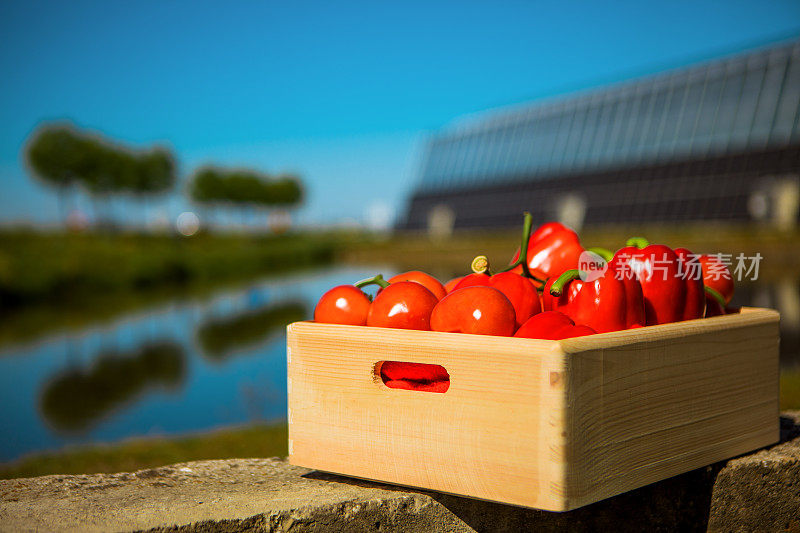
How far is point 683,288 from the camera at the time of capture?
5.94 feet

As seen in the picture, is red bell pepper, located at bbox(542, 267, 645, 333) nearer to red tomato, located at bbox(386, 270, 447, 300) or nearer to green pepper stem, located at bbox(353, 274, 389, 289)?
red tomato, located at bbox(386, 270, 447, 300)

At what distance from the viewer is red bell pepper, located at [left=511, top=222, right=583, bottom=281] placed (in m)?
2.04

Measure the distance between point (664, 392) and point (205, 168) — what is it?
54.4m

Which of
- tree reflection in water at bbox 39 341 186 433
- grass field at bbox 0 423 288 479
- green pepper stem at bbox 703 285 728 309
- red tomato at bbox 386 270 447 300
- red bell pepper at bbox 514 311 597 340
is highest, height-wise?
red tomato at bbox 386 270 447 300

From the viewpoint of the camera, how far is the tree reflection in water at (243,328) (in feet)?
39.2

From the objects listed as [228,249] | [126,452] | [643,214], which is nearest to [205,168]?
[228,249]

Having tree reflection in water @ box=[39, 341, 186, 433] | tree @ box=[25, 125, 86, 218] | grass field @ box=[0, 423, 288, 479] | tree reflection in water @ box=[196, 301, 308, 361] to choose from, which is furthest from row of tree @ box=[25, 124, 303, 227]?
grass field @ box=[0, 423, 288, 479]

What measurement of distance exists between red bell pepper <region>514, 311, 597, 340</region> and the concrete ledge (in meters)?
0.41

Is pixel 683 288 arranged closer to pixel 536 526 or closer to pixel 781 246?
pixel 536 526

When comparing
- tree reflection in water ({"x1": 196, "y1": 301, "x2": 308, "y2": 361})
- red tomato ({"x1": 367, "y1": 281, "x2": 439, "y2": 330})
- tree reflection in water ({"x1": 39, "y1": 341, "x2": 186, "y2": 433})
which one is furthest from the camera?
tree reflection in water ({"x1": 196, "y1": 301, "x2": 308, "y2": 361})

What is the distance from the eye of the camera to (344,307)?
174 cm

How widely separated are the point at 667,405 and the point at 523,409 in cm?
39

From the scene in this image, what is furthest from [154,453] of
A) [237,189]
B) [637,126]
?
[237,189]

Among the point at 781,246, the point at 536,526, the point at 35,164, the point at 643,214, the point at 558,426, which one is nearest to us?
the point at 558,426
